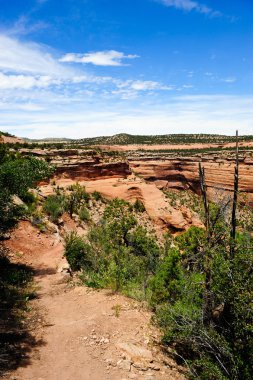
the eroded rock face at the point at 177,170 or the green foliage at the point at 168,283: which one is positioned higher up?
the eroded rock face at the point at 177,170

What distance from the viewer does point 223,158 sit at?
55.2 meters

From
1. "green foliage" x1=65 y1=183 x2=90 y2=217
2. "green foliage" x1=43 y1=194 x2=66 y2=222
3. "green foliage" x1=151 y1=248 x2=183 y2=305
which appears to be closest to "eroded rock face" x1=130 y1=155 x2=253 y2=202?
"green foliage" x1=65 y1=183 x2=90 y2=217

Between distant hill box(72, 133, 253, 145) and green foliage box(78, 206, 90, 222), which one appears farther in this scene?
distant hill box(72, 133, 253, 145)

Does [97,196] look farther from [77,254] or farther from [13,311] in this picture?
[13,311]

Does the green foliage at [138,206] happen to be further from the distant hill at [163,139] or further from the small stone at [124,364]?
the distant hill at [163,139]

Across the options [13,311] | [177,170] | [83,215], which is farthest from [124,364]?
[177,170]

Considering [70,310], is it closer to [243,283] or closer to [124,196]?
[243,283]

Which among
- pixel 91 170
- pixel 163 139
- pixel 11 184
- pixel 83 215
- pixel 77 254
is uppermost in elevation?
pixel 163 139

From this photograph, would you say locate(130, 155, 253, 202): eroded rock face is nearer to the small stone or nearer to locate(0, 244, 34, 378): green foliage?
locate(0, 244, 34, 378): green foliage

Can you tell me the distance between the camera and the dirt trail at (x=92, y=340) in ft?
25.0

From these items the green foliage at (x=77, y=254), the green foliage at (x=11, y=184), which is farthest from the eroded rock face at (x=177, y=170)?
the green foliage at (x=11, y=184)

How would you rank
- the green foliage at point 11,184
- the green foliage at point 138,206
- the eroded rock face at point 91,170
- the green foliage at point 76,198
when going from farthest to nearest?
the eroded rock face at point 91,170 → the green foliage at point 138,206 → the green foliage at point 76,198 → the green foliage at point 11,184

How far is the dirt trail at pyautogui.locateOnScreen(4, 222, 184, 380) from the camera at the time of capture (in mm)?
7629

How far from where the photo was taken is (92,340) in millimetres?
8820
